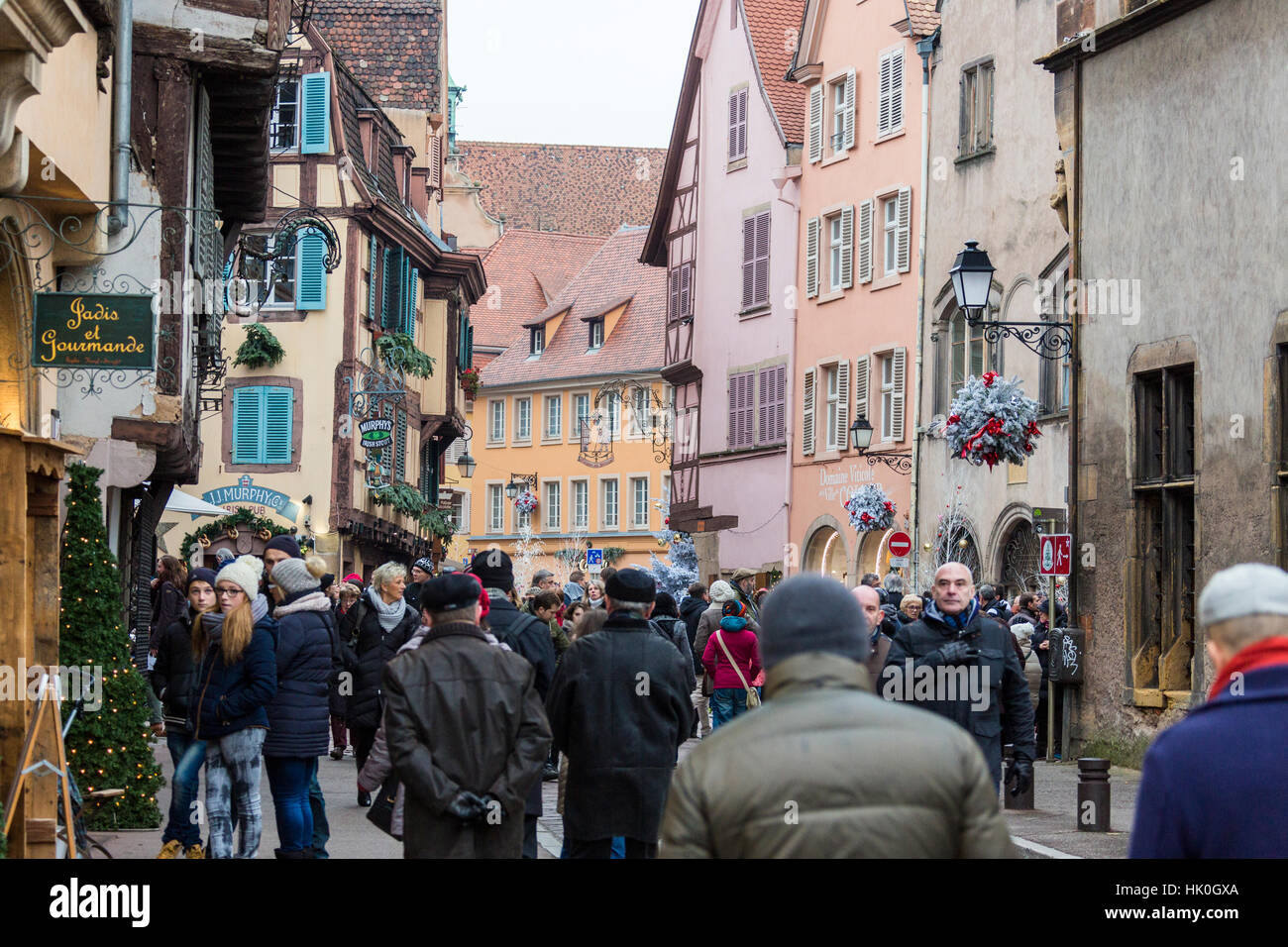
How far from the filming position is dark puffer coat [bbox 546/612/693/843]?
28.9 ft

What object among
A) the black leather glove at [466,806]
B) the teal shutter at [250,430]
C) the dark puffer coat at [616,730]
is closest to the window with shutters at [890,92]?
the teal shutter at [250,430]

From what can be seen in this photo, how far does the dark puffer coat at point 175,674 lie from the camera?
11.6 meters

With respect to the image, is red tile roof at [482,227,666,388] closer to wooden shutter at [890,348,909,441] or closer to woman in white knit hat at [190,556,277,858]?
wooden shutter at [890,348,909,441]

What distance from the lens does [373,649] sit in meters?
14.8

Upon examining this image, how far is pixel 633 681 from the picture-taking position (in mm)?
8867

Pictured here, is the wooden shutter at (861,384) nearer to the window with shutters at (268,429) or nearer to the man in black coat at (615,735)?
the window with shutters at (268,429)

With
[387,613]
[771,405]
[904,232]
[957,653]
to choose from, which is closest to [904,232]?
[904,232]

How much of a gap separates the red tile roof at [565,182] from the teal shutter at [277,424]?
2145 inches

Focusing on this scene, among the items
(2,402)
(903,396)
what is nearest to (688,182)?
(903,396)

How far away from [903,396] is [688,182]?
1357 centimetres

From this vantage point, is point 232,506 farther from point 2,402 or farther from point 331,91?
point 2,402

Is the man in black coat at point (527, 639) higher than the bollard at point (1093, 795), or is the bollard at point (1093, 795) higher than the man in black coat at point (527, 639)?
the man in black coat at point (527, 639)

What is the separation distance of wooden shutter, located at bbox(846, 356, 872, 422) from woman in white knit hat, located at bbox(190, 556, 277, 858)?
27.2 m

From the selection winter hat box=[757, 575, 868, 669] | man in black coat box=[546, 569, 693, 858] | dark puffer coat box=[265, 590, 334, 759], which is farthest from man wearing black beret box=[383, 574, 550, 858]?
winter hat box=[757, 575, 868, 669]
